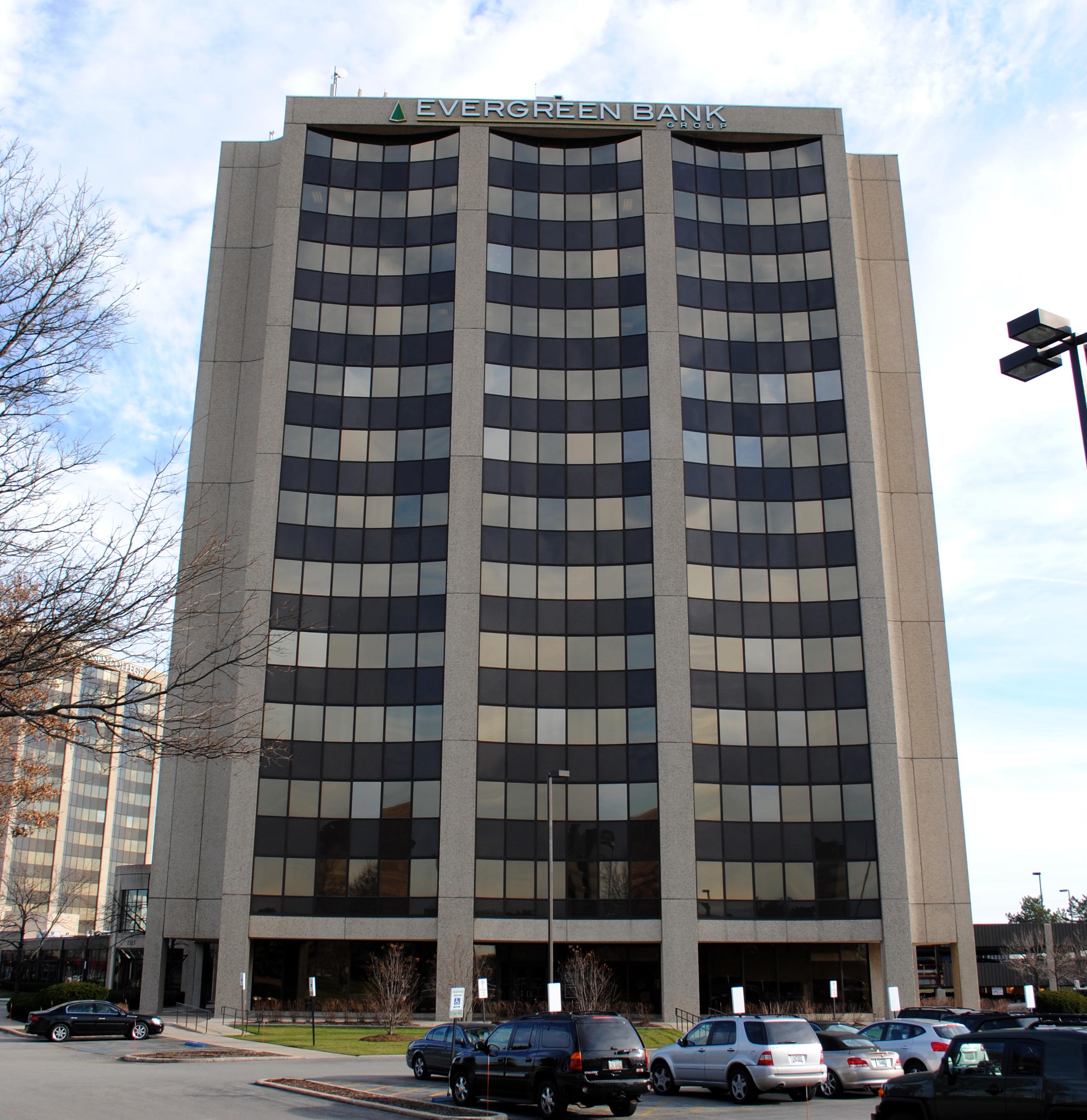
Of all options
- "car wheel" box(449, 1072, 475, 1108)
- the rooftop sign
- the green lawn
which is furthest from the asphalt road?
the rooftop sign

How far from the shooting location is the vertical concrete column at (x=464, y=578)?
147 feet

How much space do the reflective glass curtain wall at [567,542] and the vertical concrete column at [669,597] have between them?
58cm

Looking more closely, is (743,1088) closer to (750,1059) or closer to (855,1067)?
(750,1059)

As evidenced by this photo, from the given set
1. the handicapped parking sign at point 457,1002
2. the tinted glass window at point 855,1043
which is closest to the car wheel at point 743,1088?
the tinted glass window at point 855,1043

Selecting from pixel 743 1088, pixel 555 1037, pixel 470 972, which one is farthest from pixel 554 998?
pixel 470 972

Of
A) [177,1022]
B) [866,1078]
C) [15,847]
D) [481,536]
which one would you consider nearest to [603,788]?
[481,536]

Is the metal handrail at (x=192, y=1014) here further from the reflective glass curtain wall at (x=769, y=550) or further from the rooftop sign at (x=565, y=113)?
the rooftop sign at (x=565, y=113)

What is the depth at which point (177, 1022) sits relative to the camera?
1668 inches

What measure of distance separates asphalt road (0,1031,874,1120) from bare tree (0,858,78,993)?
49129 millimetres

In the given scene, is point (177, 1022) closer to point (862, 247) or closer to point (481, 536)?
point (481, 536)

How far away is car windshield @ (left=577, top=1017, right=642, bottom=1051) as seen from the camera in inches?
733

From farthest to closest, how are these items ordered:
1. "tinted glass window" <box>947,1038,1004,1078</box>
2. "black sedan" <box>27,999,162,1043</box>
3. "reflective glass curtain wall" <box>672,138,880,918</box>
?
"reflective glass curtain wall" <box>672,138,880,918</box>
"black sedan" <box>27,999,162,1043</box>
"tinted glass window" <box>947,1038,1004,1078</box>

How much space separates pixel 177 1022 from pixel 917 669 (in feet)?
119

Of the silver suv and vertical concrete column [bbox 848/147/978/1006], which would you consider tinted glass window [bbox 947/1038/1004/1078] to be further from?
vertical concrete column [bbox 848/147/978/1006]
